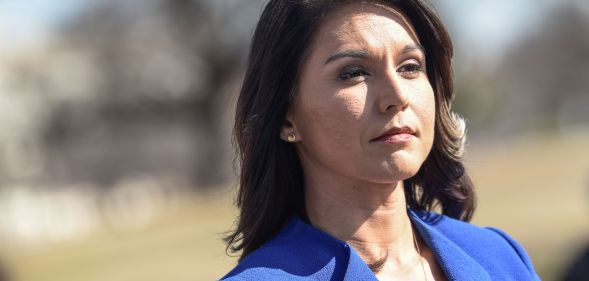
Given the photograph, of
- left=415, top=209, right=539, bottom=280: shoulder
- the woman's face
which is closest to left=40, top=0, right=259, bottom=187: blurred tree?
left=415, top=209, right=539, bottom=280: shoulder

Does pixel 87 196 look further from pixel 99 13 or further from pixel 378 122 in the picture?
pixel 378 122

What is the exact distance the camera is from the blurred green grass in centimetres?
1351

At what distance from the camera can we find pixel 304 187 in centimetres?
292

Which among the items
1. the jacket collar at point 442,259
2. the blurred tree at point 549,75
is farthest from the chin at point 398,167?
→ the blurred tree at point 549,75

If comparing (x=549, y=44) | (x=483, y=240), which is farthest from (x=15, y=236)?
(x=549, y=44)

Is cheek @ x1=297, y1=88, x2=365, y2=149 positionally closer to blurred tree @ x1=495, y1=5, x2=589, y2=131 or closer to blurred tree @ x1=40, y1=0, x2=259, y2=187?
blurred tree @ x1=40, y1=0, x2=259, y2=187

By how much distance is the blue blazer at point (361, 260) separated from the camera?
8.77 feet

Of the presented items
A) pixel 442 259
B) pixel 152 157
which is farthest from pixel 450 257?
pixel 152 157

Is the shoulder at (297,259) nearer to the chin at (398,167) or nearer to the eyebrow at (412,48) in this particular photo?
the chin at (398,167)

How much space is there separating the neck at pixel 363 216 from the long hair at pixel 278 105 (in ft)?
0.33

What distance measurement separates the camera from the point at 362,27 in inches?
106

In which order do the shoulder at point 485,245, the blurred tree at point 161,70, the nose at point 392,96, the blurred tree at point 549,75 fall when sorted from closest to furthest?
the nose at point 392,96, the shoulder at point 485,245, the blurred tree at point 161,70, the blurred tree at point 549,75

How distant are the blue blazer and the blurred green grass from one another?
5.04 metres

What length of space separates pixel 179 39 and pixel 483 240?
2716 centimetres
